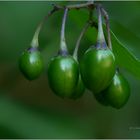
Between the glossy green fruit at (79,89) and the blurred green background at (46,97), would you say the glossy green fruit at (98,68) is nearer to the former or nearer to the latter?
the glossy green fruit at (79,89)

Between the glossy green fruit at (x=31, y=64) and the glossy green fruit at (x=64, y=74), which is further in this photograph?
the glossy green fruit at (x=31, y=64)

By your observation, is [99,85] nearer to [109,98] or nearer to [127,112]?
[109,98]

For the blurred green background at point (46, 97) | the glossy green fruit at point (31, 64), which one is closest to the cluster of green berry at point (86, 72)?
the glossy green fruit at point (31, 64)

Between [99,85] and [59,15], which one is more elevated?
[59,15]

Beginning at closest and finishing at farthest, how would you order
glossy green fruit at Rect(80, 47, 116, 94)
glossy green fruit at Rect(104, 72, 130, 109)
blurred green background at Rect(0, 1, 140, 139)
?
glossy green fruit at Rect(80, 47, 116, 94) < glossy green fruit at Rect(104, 72, 130, 109) < blurred green background at Rect(0, 1, 140, 139)

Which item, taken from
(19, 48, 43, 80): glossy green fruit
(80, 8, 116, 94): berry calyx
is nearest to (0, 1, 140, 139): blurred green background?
(19, 48, 43, 80): glossy green fruit

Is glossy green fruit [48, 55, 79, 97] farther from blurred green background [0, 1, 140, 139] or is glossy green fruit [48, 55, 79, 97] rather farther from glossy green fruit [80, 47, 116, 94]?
blurred green background [0, 1, 140, 139]

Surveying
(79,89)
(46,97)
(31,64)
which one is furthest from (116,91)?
(46,97)

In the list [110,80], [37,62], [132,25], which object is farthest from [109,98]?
[132,25]
